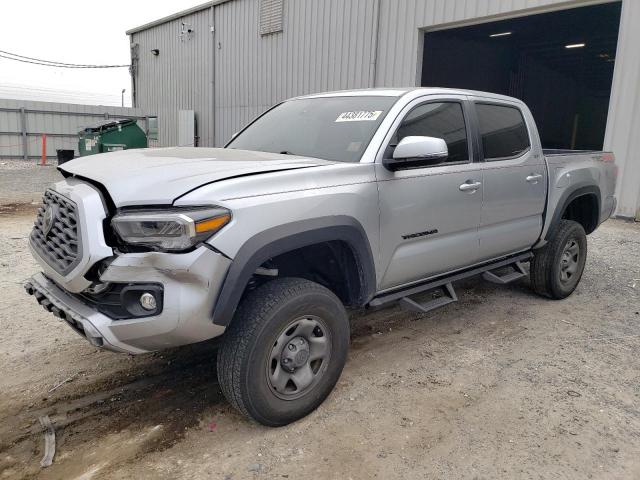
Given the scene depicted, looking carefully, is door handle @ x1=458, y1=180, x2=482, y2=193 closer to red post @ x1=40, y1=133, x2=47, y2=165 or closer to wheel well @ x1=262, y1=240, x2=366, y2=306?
wheel well @ x1=262, y1=240, x2=366, y2=306

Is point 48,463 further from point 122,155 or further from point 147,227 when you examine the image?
point 122,155

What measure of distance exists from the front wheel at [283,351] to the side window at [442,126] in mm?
1334

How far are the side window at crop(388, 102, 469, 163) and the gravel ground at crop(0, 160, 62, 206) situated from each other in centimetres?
977

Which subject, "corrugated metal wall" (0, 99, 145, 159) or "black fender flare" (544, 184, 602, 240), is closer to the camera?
"black fender flare" (544, 184, 602, 240)

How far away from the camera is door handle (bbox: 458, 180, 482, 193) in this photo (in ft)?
12.6

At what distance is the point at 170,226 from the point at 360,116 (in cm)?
176

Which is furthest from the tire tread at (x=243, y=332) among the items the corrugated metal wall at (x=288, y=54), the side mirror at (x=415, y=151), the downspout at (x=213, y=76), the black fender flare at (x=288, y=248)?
the downspout at (x=213, y=76)

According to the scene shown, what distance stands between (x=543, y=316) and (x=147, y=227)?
3.86m

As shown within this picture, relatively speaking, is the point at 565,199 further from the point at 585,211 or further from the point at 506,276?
the point at 506,276

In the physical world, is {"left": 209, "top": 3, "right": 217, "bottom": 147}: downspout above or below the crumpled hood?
above

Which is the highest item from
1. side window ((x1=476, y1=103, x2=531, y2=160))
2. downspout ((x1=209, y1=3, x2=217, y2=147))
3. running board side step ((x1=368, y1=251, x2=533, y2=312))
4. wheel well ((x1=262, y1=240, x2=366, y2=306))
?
downspout ((x1=209, y1=3, x2=217, y2=147))

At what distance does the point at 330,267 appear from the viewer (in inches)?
132

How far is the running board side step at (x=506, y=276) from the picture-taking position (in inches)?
182

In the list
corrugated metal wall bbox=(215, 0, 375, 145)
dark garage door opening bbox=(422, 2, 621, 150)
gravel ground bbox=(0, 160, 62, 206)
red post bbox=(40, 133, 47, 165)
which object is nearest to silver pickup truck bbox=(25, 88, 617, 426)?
gravel ground bbox=(0, 160, 62, 206)
